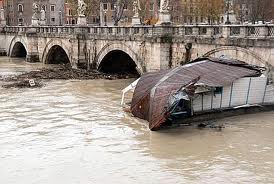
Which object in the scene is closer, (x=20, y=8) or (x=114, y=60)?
(x=114, y=60)

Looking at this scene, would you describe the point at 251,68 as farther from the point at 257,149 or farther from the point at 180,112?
the point at 257,149

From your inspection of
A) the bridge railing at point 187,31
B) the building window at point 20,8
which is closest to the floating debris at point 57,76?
the bridge railing at point 187,31

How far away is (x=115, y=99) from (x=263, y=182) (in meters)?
13.4

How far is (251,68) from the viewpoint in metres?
20.5

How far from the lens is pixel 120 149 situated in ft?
52.1

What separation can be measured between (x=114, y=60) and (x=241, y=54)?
16420 mm

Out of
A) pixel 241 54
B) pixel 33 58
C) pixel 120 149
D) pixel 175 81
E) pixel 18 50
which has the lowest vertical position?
pixel 120 149

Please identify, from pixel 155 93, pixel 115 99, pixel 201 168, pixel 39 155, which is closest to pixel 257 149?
pixel 201 168

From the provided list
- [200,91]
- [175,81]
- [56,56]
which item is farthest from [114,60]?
[200,91]

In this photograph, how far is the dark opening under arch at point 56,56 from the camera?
153 ft

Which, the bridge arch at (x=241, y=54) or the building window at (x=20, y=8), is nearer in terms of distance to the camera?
the bridge arch at (x=241, y=54)

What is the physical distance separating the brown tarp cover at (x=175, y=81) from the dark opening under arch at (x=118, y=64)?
48.2 ft

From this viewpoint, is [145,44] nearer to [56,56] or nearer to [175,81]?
[175,81]

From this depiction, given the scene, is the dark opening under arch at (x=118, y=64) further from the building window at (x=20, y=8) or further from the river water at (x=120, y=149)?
the building window at (x=20, y=8)
